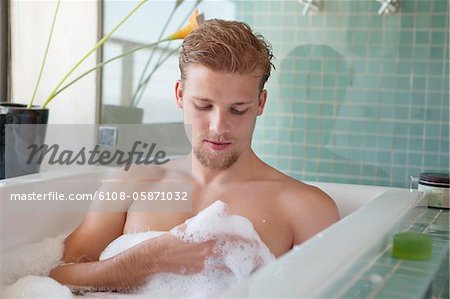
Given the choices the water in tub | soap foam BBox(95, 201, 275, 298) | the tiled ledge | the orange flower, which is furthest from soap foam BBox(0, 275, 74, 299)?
the orange flower

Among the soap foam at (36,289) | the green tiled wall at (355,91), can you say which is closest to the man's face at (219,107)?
the soap foam at (36,289)

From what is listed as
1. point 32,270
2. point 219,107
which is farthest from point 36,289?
point 219,107

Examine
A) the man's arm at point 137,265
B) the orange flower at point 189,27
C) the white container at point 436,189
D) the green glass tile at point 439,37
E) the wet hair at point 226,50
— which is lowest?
the man's arm at point 137,265

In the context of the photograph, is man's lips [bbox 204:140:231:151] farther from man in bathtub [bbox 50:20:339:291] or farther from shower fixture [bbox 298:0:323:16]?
shower fixture [bbox 298:0:323:16]

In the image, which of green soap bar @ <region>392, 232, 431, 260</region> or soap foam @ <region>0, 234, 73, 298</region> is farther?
soap foam @ <region>0, 234, 73, 298</region>

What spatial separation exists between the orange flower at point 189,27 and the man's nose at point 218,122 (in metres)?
0.95

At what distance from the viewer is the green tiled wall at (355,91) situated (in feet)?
7.06

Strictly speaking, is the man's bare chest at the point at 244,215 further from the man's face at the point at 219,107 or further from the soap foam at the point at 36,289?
the soap foam at the point at 36,289

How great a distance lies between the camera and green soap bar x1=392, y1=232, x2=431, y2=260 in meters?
1.18

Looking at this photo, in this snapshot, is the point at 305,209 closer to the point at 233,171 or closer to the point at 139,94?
the point at 233,171

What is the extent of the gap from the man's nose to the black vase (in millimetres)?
872

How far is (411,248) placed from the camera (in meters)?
1.18

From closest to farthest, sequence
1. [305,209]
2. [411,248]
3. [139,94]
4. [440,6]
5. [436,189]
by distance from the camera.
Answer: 1. [411,248]
2. [305,209]
3. [436,189]
4. [440,6]
5. [139,94]

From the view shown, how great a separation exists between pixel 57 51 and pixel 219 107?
54.4 inches
